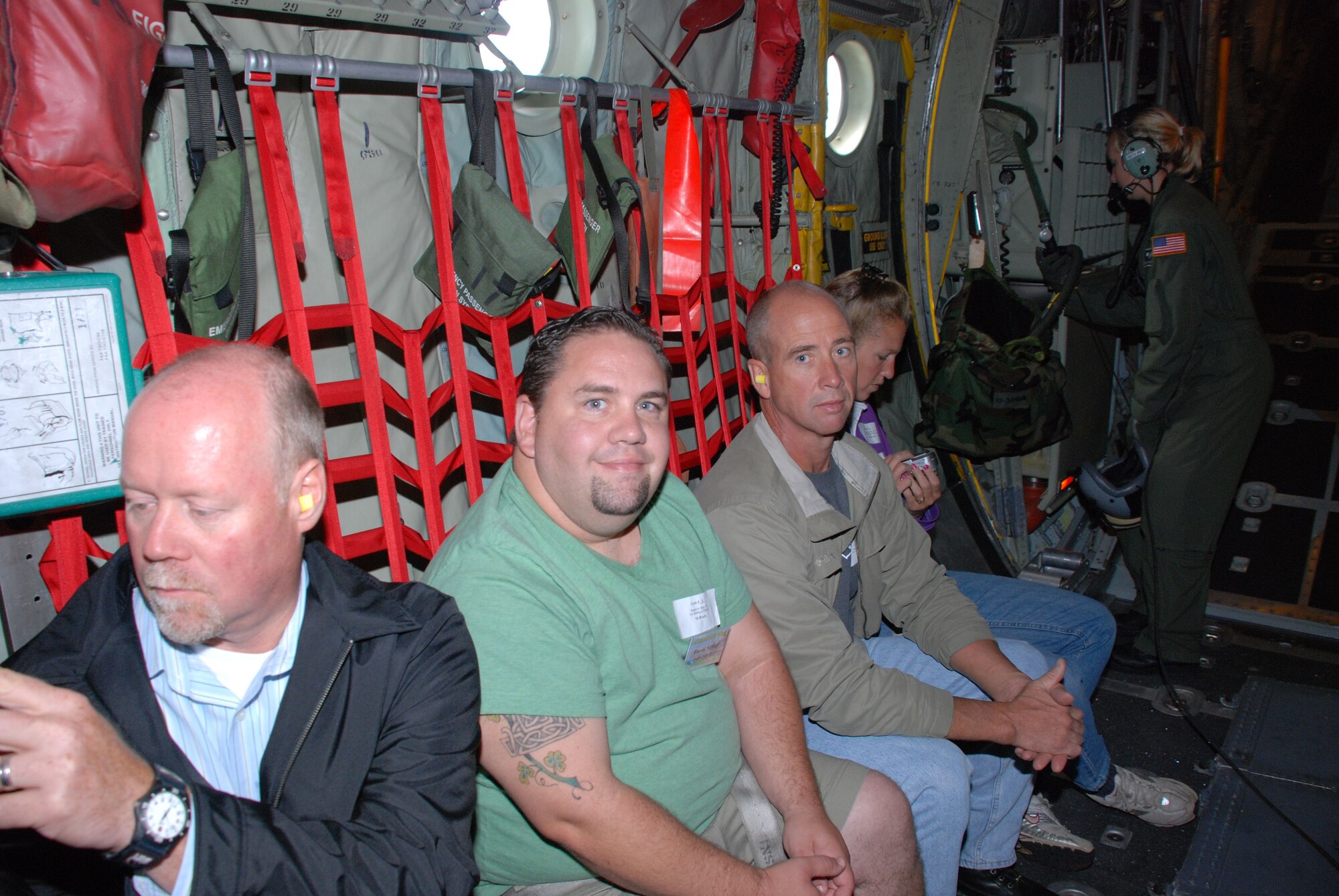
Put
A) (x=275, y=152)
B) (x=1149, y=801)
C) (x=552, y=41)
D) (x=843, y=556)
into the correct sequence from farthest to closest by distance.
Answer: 1. (x=552, y=41)
2. (x=1149, y=801)
3. (x=843, y=556)
4. (x=275, y=152)

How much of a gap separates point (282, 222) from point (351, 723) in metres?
1.32

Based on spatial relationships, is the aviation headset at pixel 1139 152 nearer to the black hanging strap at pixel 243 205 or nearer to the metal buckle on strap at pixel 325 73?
the metal buckle on strap at pixel 325 73

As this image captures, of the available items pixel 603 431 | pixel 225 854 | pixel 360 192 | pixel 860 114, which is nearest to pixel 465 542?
pixel 603 431

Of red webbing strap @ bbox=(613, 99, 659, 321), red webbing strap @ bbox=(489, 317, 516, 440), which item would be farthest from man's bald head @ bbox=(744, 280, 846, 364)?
red webbing strap @ bbox=(489, 317, 516, 440)

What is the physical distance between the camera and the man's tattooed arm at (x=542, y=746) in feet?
5.11

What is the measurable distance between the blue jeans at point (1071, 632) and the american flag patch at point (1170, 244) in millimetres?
1953

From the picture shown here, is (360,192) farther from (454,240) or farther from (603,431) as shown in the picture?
(603,431)

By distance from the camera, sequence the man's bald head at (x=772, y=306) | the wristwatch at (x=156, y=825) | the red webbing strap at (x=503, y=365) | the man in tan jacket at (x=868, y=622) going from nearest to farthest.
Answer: the wristwatch at (x=156, y=825)
the man in tan jacket at (x=868, y=622)
the red webbing strap at (x=503, y=365)
the man's bald head at (x=772, y=306)

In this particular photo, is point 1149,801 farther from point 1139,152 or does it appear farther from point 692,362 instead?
point 1139,152

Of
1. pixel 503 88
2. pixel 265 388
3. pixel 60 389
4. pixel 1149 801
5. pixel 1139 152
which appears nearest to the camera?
pixel 265 388

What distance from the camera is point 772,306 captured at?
2.71 meters

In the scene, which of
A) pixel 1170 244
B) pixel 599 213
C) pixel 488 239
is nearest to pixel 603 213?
pixel 599 213

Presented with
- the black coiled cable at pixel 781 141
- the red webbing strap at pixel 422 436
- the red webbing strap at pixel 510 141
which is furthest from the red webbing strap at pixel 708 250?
the red webbing strap at pixel 422 436

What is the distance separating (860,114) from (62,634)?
4.21m
